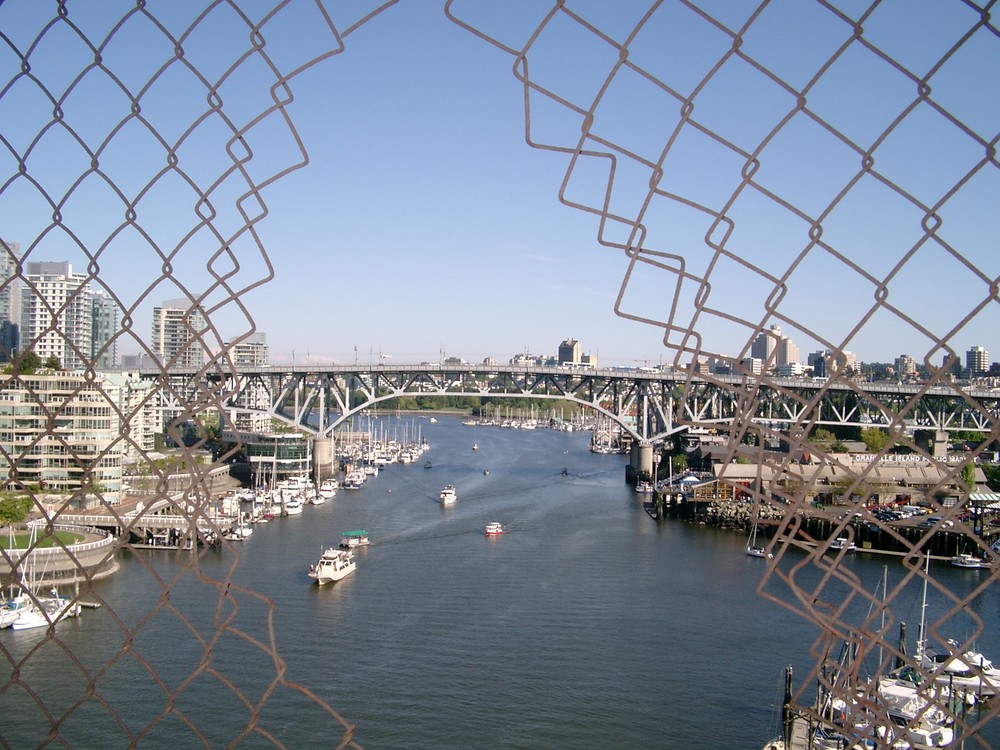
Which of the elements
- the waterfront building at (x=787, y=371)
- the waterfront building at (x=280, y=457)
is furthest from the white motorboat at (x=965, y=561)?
the waterfront building at (x=280, y=457)

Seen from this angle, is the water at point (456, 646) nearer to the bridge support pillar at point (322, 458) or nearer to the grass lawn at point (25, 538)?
the grass lawn at point (25, 538)

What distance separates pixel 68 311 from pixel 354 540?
669 cm

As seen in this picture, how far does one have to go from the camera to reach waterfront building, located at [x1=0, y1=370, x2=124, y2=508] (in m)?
0.77

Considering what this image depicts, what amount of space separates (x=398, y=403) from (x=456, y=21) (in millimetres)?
31429

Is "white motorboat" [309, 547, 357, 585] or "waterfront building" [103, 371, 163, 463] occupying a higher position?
"waterfront building" [103, 371, 163, 463]

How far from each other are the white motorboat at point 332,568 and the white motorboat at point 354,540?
832 millimetres

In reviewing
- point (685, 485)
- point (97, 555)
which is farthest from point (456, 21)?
point (685, 485)

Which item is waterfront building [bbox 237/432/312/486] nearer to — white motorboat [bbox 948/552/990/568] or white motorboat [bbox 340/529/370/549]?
white motorboat [bbox 340/529/370/549]

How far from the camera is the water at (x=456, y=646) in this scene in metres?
4.12

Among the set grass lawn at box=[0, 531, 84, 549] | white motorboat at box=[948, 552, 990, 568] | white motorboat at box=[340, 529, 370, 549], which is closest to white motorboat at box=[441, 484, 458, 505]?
white motorboat at box=[340, 529, 370, 549]

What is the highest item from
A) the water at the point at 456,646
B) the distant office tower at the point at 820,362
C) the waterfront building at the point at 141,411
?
the distant office tower at the point at 820,362

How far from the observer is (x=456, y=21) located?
1.82ft

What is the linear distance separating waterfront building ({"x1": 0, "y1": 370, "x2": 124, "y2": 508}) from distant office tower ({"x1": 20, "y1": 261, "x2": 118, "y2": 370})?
0.05m

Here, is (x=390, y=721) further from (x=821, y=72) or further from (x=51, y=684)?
(x=821, y=72)
